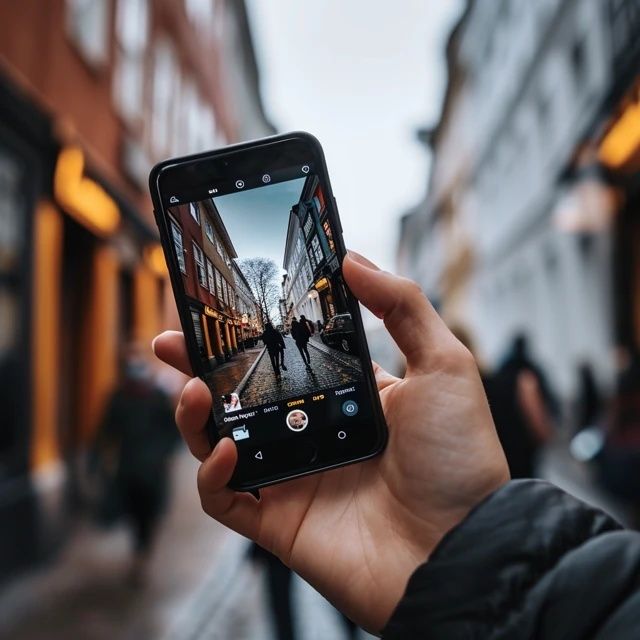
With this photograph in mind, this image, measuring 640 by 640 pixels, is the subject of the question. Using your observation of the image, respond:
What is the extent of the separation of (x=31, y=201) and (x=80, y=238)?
2.01 m

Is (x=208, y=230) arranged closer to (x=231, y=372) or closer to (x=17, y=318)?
(x=231, y=372)

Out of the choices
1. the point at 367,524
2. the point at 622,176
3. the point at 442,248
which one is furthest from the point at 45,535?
the point at 442,248

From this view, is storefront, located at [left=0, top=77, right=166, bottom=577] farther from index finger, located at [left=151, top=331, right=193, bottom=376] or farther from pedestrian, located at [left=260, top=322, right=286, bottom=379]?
pedestrian, located at [left=260, top=322, right=286, bottom=379]

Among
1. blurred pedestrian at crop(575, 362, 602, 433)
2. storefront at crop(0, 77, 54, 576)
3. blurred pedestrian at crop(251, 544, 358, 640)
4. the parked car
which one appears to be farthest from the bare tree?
blurred pedestrian at crop(575, 362, 602, 433)

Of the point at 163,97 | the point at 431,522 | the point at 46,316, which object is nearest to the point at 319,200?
the point at 431,522

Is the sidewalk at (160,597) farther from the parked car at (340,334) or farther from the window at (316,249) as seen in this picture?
the window at (316,249)

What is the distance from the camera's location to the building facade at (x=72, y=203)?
5660mm

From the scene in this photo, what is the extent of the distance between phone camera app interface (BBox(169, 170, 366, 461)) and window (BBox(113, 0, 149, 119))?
23.0ft

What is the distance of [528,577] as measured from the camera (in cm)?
100

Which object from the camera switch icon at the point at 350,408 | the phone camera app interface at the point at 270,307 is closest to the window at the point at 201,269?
the phone camera app interface at the point at 270,307

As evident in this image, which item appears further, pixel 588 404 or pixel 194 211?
pixel 588 404

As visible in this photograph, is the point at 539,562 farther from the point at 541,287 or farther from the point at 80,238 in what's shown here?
the point at 541,287

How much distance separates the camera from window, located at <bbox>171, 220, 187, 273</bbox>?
1.20m

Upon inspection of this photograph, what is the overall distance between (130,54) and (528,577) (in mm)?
8173
